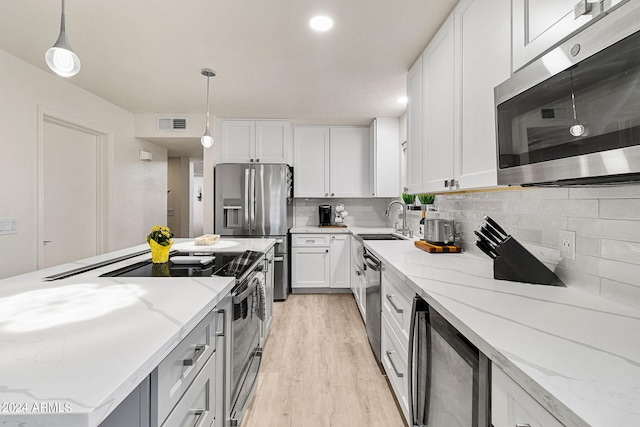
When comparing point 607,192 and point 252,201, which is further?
point 252,201

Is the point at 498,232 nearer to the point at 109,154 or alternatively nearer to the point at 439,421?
the point at 439,421

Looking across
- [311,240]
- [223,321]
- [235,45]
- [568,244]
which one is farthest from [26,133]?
[568,244]

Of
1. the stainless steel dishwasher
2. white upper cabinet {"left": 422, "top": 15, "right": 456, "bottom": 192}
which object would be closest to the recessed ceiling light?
white upper cabinet {"left": 422, "top": 15, "right": 456, "bottom": 192}

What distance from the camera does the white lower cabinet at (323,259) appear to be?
13.8ft

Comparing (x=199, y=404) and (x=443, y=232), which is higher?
(x=443, y=232)

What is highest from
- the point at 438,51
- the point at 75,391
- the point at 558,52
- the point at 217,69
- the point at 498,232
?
the point at 217,69

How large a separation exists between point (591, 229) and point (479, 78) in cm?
84

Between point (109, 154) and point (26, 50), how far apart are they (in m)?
1.38

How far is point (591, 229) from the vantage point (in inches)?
46.9

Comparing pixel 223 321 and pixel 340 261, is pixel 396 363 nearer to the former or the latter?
pixel 223 321

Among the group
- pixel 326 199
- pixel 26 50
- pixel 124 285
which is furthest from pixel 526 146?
pixel 326 199

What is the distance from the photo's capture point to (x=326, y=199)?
484cm

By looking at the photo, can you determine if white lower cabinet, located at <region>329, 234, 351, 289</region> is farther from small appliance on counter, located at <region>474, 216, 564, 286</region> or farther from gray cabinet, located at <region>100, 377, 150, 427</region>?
gray cabinet, located at <region>100, 377, 150, 427</region>

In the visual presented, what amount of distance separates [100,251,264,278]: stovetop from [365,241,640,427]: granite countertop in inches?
35.4
